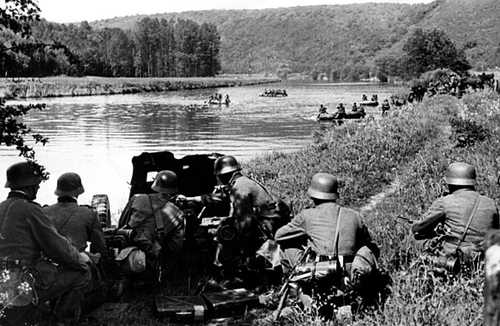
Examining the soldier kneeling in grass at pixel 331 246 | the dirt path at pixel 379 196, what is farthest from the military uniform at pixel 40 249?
the dirt path at pixel 379 196

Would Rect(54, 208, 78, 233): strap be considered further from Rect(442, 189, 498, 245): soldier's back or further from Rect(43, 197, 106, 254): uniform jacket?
Rect(442, 189, 498, 245): soldier's back

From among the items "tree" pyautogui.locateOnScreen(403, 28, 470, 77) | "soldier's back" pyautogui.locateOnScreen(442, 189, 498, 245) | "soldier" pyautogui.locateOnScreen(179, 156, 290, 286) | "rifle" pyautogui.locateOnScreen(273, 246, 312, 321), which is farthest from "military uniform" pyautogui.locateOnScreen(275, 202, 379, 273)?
"tree" pyautogui.locateOnScreen(403, 28, 470, 77)

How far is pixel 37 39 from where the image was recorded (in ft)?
18.9

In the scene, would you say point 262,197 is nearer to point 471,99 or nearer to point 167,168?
point 167,168

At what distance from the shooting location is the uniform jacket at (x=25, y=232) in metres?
5.41

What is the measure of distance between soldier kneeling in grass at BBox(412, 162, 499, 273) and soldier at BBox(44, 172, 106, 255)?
3.49 m

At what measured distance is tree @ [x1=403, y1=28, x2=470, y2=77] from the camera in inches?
3179

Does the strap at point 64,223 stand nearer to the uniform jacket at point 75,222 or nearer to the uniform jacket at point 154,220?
the uniform jacket at point 75,222

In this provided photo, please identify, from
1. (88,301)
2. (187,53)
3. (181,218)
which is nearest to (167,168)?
(181,218)

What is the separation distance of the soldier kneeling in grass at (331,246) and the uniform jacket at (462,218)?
0.73 meters

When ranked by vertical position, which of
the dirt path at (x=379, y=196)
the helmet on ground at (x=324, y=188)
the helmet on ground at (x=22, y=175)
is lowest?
the dirt path at (x=379, y=196)

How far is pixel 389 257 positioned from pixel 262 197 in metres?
1.63

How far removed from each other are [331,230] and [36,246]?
2.80m

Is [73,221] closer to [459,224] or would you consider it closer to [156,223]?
[156,223]
